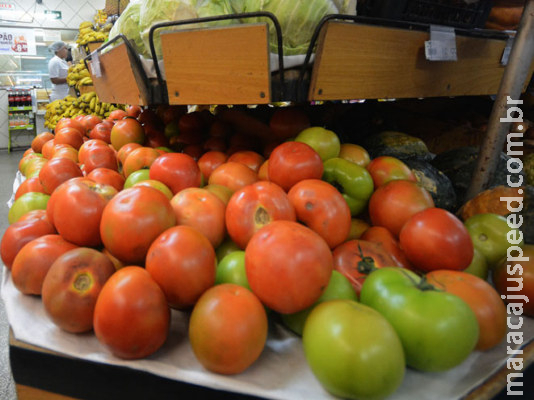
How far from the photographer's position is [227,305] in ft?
2.09

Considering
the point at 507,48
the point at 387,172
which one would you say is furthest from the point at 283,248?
the point at 507,48

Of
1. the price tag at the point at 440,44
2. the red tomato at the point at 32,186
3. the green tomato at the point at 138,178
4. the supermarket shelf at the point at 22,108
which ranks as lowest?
the supermarket shelf at the point at 22,108

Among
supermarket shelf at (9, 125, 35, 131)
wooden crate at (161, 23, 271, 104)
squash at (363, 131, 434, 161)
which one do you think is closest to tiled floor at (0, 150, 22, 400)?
supermarket shelf at (9, 125, 35, 131)

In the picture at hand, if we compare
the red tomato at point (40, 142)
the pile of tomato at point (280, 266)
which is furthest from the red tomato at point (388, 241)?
the red tomato at point (40, 142)

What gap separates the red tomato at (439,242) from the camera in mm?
810

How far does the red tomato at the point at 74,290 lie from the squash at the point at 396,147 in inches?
50.2

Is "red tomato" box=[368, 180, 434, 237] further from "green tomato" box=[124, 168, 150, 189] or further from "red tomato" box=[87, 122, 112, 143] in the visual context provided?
"red tomato" box=[87, 122, 112, 143]

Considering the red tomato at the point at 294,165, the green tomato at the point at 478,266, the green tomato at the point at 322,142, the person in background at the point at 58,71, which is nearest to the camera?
the green tomato at the point at 478,266

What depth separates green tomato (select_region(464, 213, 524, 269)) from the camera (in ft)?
3.22

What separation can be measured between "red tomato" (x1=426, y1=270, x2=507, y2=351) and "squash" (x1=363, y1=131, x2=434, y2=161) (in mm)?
860

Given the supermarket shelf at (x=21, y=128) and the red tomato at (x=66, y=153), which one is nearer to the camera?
the red tomato at (x=66, y=153)

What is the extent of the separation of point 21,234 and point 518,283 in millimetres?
1343

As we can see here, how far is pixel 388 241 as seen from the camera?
3.13ft

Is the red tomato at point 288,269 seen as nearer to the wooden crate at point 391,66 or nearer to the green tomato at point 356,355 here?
the green tomato at point 356,355
